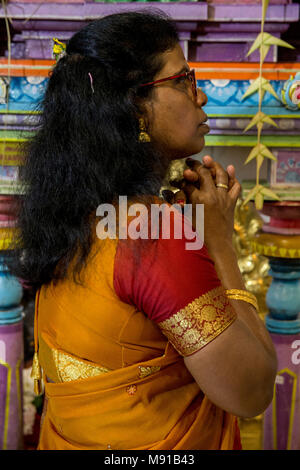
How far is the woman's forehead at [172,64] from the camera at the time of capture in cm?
108

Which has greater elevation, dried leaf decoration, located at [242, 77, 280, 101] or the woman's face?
dried leaf decoration, located at [242, 77, 280, 101]

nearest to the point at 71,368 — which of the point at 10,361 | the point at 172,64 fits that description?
the point at 172,64

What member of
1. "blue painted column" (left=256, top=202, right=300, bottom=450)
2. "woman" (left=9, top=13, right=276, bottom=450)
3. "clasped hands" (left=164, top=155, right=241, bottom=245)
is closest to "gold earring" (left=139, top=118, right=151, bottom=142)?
"woman" (left=9, top=13, right=276, bottom=450)

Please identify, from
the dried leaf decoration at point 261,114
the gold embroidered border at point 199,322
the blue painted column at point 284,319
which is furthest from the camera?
the blue painted column at point 284,319

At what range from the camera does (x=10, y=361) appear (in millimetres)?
1821

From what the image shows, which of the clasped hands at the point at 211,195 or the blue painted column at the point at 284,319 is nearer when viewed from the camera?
the clasped hands at the point at 211,195

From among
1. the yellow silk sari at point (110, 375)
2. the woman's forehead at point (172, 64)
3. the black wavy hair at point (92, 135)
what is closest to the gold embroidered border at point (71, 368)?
the yellow silk sari at point (110, 375)

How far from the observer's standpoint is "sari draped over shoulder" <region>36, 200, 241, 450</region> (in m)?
0.94

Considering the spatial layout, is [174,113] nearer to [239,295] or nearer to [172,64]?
[172,64]

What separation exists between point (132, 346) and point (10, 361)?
0.93 meters

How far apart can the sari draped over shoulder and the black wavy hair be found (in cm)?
9

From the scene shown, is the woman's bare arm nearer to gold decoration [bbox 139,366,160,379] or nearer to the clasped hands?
the clasped hands

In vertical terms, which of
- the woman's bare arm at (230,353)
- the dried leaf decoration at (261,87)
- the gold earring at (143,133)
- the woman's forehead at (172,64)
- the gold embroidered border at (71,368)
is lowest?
the gold embroidered border at (71,368)

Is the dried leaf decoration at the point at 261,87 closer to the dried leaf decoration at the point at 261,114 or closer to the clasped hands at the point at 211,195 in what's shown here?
the dried leaf decoration at the point at 261,114
